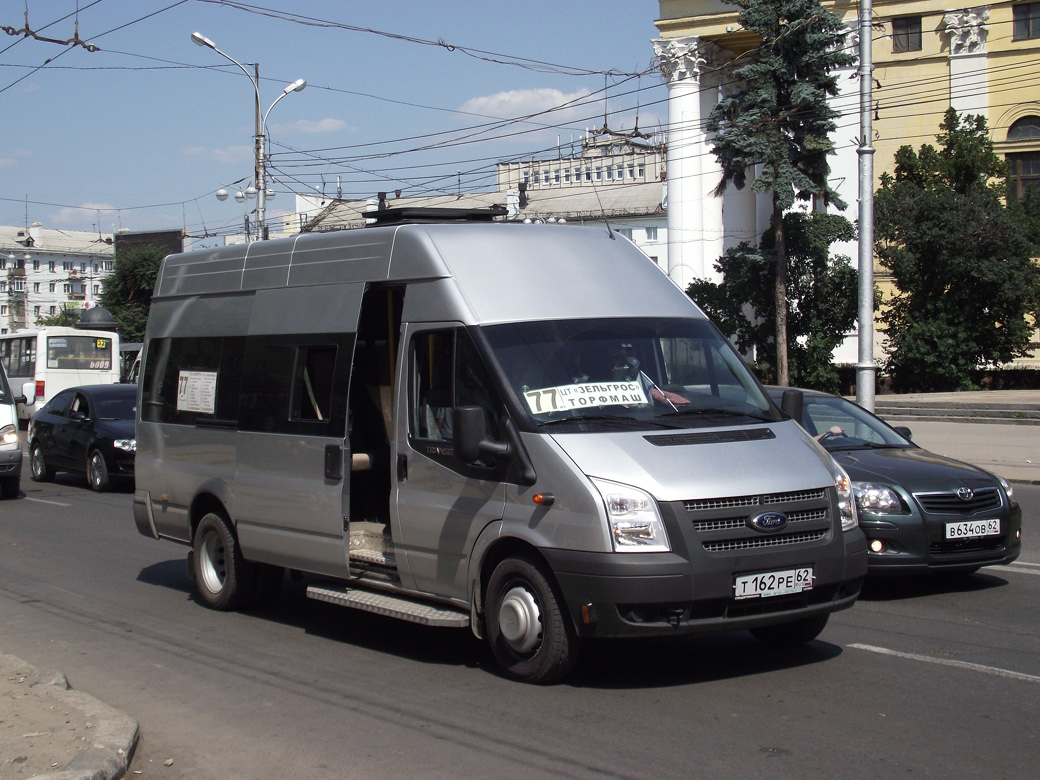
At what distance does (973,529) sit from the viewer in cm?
827

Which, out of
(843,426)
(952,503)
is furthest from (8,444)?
(952,503)

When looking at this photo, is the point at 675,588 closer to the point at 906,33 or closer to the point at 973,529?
the point at 973,529

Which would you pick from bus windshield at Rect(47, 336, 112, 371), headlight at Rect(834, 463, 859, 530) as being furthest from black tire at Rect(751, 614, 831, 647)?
bus windshield at Rect(47, 336, 112, 371)

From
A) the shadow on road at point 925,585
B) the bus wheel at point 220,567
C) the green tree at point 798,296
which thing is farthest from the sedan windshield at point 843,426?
the green tree at point 798,296

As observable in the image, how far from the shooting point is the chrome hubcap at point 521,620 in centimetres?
605

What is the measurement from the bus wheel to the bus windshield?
3050 centimetres

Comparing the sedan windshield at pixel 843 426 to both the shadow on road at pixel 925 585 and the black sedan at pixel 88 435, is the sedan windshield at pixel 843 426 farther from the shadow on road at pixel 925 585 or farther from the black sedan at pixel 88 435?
the black sedan at pixel 88 435

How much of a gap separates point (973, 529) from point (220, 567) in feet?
18.1

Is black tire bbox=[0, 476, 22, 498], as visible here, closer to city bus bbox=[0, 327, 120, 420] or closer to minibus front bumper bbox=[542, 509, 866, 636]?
minibus front bumper bbox=[542, 509, 866, 636]

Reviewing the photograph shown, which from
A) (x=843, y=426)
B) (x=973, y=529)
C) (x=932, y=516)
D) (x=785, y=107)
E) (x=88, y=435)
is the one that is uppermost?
(x=785, y=107)

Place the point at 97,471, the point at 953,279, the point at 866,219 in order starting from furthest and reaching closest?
the point at 953,279, the point at 866,219, the point at 97,471

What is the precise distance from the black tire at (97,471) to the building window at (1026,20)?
42.2 metres

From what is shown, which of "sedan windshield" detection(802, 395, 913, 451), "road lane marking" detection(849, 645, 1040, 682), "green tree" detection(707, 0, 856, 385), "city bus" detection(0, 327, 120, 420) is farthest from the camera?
"city bus" detection(0, 327, 120, 420)

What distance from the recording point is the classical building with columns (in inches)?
1839
